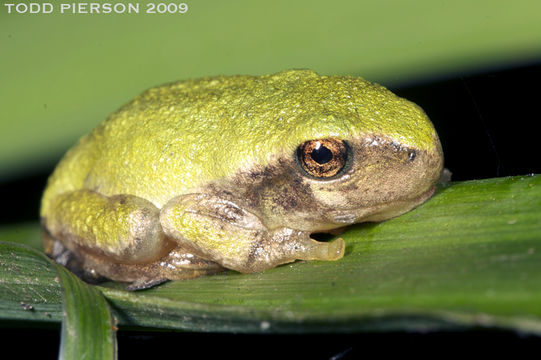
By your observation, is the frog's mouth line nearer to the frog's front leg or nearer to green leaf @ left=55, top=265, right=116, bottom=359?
the frog's front leg

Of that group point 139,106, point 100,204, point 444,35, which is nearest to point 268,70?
point 139,106

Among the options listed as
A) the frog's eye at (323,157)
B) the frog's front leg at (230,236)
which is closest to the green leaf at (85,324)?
the frog's front leg at (230,236)

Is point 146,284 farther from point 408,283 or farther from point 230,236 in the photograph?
point 408,283

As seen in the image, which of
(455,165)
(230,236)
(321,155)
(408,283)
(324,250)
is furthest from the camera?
(455,165)

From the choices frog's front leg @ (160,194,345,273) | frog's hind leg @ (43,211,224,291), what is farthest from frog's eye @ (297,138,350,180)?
frog's hind leg @ (43,211,224,291)

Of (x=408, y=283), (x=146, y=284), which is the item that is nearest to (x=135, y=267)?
(x=146, y=284)

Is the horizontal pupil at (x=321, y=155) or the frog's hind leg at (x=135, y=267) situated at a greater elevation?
the horizontal pupil at (x=321, y=155)

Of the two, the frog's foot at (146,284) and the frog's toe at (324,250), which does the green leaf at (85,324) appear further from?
the frog's toe at (324,250)
